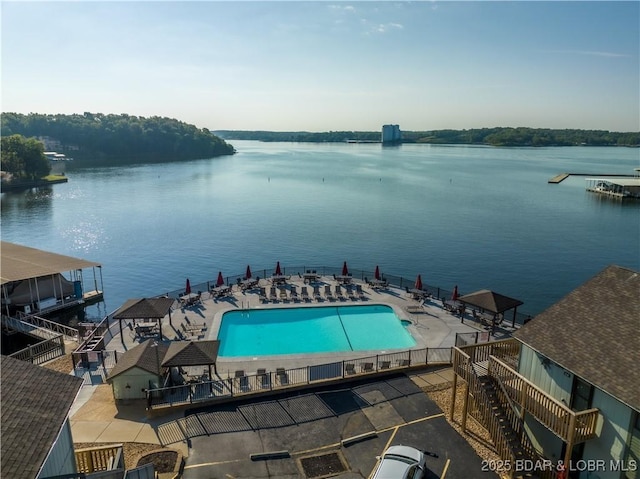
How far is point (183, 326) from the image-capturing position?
1096 inches

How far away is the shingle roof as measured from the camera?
28.3 feet

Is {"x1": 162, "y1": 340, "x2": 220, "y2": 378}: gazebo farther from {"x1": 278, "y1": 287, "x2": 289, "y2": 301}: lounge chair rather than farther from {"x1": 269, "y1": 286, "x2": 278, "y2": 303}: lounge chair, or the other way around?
{"x1": 278, "y1": 287, "x2": 289, "y2": 301}: lounge chair

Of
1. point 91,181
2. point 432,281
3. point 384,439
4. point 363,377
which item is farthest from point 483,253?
point 91,181

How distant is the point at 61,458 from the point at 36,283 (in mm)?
27402

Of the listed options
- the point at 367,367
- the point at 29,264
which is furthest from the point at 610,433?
the point at 29,264

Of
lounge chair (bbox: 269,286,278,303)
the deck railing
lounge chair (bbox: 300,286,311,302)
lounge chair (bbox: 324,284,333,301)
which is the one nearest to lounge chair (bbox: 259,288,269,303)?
lounge chair (bbox: 269,286,278,303)

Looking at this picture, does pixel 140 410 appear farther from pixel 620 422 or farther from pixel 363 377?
pixel 620 422

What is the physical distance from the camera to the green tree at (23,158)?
107 m

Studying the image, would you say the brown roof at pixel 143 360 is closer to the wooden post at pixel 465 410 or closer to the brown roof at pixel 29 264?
the wooden post at pixel 465 410

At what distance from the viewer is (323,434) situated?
55.1 feet

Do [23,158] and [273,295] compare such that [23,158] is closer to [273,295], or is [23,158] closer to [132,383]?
[273,295]

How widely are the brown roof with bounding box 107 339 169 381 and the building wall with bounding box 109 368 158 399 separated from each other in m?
0.21

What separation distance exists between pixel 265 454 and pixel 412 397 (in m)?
7.36

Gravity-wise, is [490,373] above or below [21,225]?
above
